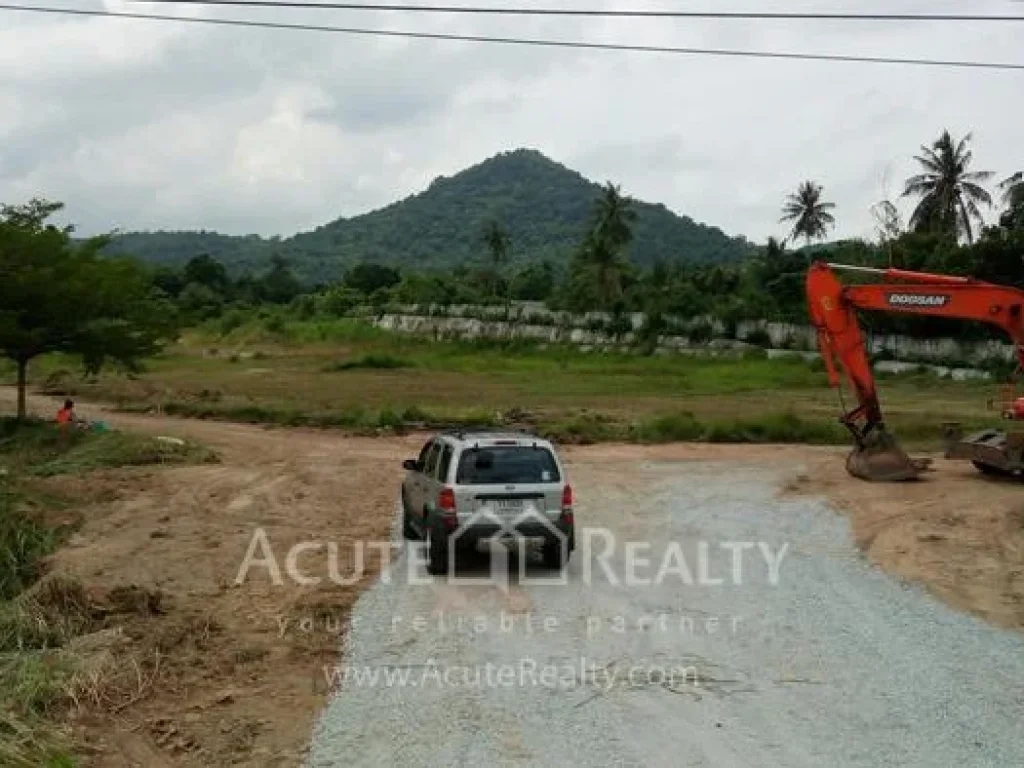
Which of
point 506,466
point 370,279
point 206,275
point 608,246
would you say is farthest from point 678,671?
point 206,275

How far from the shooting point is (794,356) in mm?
70625

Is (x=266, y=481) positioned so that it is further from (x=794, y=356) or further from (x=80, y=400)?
(x=794, y=356)

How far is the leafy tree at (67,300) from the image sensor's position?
30.4 metres

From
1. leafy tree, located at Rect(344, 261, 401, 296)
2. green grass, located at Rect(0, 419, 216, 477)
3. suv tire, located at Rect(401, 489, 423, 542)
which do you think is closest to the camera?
suv tire, located at Rect(401, 489, 423, 542)

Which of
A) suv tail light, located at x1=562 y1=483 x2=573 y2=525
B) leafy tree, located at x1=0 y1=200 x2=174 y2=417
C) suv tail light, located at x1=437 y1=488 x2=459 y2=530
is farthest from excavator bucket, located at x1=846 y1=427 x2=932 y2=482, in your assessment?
leafy tree, located at x1=0 y1=200 x2=174 y2=417

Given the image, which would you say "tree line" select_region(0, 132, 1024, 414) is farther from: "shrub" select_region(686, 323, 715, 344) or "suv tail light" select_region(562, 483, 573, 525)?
"suv tail light" select_region(562, 483, 573, 525)

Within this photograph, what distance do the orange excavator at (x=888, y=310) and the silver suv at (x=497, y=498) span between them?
10.5m

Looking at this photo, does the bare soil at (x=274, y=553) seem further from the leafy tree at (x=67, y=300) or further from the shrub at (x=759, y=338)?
the shrub at (x=759, y=338)

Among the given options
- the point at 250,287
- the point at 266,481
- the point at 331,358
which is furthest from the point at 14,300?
the point at 250,287

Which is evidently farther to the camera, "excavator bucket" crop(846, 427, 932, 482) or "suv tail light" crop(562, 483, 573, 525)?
"excavator bucket" crop(846, 427, 932, 482)

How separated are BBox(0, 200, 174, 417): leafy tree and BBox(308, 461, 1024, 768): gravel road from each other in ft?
61.7

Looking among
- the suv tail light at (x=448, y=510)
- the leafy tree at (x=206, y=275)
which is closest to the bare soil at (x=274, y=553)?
the suv tail light at (x=448, y=510)

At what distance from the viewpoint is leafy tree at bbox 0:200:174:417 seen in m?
30.4

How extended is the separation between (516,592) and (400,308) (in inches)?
3516
